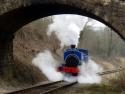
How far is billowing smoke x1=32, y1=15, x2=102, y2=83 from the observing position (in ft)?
78.4

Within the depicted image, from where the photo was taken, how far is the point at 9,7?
536 inches

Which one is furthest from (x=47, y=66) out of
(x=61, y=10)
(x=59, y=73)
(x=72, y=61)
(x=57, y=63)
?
(x=61, y=10)

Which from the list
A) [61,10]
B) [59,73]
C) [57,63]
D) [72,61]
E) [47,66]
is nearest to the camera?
[61,10]

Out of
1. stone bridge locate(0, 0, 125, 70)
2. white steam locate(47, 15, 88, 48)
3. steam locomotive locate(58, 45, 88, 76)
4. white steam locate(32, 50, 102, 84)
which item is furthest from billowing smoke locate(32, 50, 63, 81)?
stone bridge locate(0, 0, 125, 70)

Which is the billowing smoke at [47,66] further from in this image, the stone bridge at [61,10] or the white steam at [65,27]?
the stone bridge at [61,10]

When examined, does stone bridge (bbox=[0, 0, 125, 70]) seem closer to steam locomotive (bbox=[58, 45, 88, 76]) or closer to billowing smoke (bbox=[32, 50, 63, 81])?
steam locomotive (bbox=[58, 45, 88, 76])

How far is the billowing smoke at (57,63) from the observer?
941 inches

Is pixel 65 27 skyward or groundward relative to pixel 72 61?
skyward

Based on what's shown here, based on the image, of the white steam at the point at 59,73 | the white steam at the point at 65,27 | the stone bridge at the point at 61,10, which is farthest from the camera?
the white steam at the point at 65,27

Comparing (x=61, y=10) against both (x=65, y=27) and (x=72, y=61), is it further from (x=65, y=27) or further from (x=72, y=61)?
(x=65, y=27)

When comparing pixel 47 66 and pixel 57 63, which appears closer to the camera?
pixel 47 66

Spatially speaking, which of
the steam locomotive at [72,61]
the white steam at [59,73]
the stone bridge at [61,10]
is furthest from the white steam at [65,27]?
the stone bridge at [61,10]

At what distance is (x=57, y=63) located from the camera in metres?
29.9

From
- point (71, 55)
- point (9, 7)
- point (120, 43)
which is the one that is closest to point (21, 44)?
point (71, 55)
